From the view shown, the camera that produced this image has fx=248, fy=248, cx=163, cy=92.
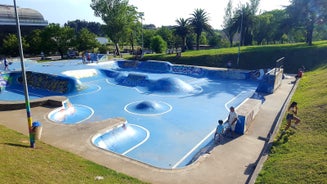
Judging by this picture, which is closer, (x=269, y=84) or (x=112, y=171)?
(x=112, y=171)

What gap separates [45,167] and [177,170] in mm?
5077

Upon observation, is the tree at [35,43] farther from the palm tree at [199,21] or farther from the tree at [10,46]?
the palm tree at [199,21]

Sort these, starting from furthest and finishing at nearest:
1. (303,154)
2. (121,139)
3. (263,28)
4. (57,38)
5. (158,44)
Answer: (263,28), (158,44), (57,38), (121,139), (303,154)

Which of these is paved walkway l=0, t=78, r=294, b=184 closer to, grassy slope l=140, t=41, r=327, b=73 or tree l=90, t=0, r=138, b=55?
grassy slope l=140, t=41, r=327, b=73

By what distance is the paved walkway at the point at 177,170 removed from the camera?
32.5 ft

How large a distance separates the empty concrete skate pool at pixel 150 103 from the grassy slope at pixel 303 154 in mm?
4588

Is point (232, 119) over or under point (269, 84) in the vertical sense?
under

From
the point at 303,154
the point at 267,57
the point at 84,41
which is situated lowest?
the point at 303,154

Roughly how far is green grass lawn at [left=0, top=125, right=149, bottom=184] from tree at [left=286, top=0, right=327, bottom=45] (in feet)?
130

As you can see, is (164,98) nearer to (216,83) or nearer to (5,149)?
(216,83)


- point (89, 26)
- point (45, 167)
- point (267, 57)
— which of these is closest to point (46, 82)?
point (45, 167)

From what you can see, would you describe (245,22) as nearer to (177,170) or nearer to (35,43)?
(35,43)

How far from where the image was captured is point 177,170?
1040cm

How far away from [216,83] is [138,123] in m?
17.2
